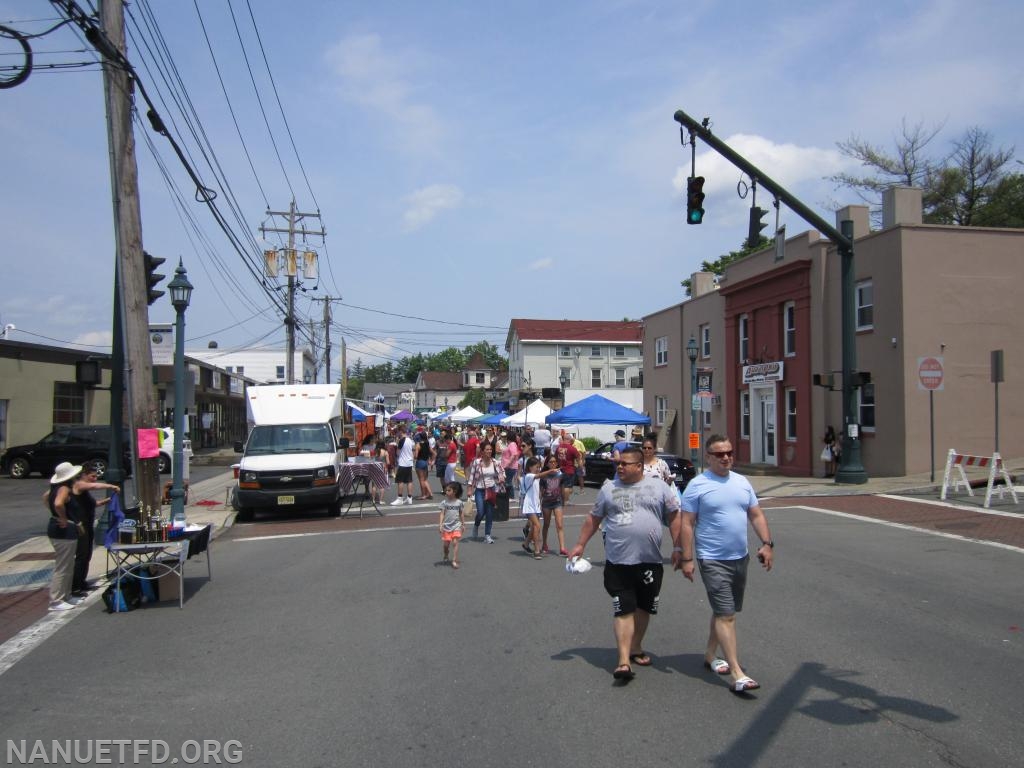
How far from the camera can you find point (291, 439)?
18.2 metres

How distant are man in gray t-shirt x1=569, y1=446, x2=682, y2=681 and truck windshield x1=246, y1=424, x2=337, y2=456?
12.6 m

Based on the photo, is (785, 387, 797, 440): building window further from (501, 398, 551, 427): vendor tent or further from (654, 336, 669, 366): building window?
(501, 398, 551, 427): vendor tent

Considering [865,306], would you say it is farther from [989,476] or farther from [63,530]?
[63,530]

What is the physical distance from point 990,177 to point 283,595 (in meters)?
38.7

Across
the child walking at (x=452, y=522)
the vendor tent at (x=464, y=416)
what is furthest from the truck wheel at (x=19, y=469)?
the vendor tent at (x=464, y=416)

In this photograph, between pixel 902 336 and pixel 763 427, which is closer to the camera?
pixel 902 336

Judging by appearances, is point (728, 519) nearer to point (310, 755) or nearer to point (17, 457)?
point (310, 755)

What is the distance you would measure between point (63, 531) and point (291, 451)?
30.0 feet

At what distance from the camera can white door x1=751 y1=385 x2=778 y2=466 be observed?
28094 mm

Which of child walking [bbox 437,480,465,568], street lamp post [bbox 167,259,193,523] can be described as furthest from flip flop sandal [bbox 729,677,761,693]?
street lamp post [bbox 167,259,193,523]

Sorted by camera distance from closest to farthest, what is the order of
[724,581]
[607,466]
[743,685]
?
1. [743,685]
2. [724,581]
3. [607,466]

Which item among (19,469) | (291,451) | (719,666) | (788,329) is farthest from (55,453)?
(719,666)

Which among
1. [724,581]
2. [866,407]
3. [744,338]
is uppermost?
[744,338]

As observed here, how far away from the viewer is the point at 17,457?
2692 cm
